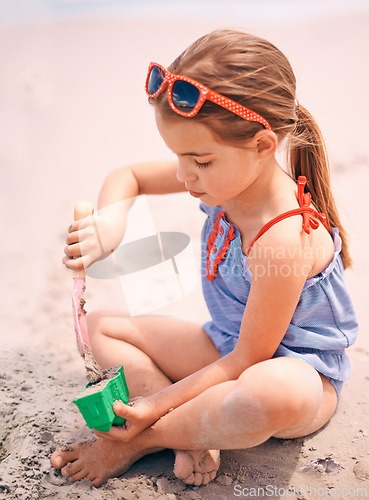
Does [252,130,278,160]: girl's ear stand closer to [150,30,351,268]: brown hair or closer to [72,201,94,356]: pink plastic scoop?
[150,30,351,268]: brown hair

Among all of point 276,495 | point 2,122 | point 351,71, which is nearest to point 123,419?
point 276,495

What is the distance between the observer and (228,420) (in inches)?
47.8

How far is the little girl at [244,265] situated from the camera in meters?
1.21

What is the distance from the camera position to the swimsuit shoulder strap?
4.26ft

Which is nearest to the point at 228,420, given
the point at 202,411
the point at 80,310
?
the point at 202,411

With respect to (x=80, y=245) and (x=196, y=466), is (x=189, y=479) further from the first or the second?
(x=80, y=245)

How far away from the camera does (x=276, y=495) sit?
1.27m

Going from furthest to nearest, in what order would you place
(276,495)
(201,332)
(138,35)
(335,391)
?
(138,35)
(201,332)
(335,391)
(276,495)

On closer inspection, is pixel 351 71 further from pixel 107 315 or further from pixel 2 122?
pixel 107 315

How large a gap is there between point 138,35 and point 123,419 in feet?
14.8

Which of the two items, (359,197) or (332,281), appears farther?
(359,197)

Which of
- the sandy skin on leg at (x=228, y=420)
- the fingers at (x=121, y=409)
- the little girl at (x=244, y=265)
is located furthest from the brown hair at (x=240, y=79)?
the fingers at (x=121, y=409)

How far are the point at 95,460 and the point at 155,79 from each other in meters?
0.92

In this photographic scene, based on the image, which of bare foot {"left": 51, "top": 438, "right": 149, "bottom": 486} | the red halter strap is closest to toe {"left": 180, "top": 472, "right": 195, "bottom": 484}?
bare foot {"left": 51, "top": 438, "right": 149, "bottom": 486}
